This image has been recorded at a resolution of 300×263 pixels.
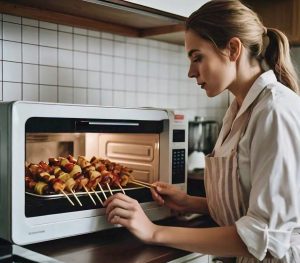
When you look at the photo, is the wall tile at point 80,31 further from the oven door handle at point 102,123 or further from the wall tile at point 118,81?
the oven door handle at point 102,123

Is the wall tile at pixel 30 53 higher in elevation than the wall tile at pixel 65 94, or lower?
higher

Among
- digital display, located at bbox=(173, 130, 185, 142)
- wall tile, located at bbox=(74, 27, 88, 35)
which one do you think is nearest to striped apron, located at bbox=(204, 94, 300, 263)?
digital display, located at bbox=(173, 130, 185, 142)

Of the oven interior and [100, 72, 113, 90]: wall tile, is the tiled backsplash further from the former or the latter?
the oven interior

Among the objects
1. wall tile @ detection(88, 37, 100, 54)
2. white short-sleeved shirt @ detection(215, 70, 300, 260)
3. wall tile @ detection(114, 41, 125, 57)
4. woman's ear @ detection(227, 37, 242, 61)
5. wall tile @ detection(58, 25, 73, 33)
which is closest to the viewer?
white short-sleeved shirt @ detection(215, 70, 300, 260)

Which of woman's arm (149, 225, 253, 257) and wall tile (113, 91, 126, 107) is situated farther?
wall tile (113, 91, 126, 107)

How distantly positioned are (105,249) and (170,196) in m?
0.31

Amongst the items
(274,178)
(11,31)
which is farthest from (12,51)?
(274,178)

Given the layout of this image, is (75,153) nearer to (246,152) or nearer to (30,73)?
(30,73)

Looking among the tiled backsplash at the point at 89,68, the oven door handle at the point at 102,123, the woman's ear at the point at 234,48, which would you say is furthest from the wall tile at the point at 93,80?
the woman's ear at the point at 234,48

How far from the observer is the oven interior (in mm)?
1111

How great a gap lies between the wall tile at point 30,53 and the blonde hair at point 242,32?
0.62 metres

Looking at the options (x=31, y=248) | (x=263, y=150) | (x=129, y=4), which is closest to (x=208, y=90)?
(x=263, y=150)

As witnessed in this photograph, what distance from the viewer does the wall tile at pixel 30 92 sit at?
1489mm

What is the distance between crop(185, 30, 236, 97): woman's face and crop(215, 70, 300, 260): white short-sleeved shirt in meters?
0.13
